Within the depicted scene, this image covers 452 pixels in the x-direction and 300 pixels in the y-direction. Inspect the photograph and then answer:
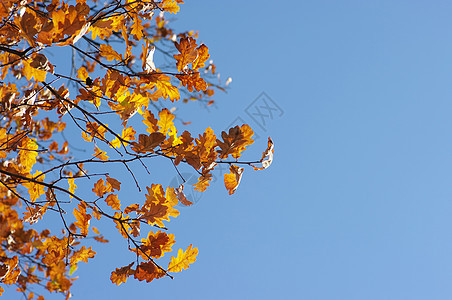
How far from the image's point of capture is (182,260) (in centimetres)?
191

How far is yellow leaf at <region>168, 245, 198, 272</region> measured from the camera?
74.9 inches

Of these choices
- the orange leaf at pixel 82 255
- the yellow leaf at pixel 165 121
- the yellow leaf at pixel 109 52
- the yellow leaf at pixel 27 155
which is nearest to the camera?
the yellow leaf at pixel 165 121

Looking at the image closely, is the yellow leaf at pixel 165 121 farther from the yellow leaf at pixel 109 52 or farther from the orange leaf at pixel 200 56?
the yellow leaf at pixel 109 52

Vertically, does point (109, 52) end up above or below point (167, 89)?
above

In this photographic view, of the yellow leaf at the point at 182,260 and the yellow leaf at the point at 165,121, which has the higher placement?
the yellow leaf at the point at 165,121

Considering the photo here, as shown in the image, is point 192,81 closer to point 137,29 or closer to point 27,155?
point 137,29

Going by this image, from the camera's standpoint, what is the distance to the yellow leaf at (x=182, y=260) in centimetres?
190

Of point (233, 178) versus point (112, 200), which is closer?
point (233, 178)

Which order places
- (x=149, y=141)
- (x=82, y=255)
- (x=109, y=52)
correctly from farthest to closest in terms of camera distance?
(x=82, y=255), (x=109, y=52), (x=149, y=141)

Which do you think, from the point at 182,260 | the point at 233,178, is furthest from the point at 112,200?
the point at 233,178

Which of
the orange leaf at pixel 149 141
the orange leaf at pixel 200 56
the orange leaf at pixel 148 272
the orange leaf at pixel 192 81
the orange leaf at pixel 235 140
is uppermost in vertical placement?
the orange leaf at pixel 200 56

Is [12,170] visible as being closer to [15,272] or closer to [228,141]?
[15,272]

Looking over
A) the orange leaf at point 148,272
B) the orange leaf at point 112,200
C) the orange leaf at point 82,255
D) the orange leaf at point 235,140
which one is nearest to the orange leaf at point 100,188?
the orange leaf at point 112,200

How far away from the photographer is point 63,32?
139 cm
